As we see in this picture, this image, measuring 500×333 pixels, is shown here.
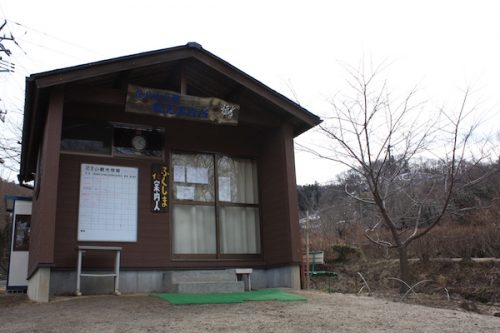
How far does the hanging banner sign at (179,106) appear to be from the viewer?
311 inches

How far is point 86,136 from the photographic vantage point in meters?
8.34

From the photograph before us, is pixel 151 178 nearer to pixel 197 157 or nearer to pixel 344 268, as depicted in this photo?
pixel 197 157

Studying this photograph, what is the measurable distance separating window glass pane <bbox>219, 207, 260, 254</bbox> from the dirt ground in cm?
274

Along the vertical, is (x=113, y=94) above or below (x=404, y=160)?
above

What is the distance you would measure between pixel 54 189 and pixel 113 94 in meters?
1.92

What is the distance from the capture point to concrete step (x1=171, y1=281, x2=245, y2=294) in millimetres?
7129

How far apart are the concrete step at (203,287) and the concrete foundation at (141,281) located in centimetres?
7

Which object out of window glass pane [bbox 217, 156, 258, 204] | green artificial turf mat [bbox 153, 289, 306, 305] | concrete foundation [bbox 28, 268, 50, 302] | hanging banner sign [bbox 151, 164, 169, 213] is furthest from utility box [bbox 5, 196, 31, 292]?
green artificial turf mat [bbox 153, 289, 306, 305]

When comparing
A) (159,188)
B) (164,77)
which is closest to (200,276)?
(159,188)

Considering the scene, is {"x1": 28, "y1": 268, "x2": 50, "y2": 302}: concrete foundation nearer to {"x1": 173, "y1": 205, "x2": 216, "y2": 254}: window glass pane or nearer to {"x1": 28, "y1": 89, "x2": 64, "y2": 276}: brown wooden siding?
{"x1": 28, "y1": 89, "x2": 64, "y2": 276}: brown wooden siding

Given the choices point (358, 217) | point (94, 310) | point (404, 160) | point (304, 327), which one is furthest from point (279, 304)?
point (358, 217)

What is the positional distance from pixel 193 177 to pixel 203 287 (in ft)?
8.38

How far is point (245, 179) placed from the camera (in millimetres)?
9625

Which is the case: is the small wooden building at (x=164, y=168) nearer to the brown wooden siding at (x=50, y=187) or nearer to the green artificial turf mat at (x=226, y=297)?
the brown wooden siding at (x=50, y=187)
